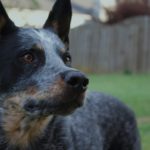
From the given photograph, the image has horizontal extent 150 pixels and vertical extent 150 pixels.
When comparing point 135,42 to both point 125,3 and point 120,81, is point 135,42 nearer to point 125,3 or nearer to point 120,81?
point 125,3

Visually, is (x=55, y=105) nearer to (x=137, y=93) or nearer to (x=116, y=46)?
(x=137, y=93)

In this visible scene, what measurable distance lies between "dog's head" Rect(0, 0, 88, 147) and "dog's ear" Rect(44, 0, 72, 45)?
246 mm

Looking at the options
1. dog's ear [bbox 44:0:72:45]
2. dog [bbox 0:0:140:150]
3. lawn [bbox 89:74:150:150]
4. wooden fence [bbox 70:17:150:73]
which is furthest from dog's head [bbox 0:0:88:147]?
wooden fence [bbox 70:17:150:73]

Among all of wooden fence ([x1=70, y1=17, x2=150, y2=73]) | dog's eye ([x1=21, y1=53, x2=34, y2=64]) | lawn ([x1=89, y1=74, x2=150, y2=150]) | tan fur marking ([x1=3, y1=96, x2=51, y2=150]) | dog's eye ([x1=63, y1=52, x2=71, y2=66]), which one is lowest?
wooden fence ([x1=70, y1=17, x2=150, y2=73])

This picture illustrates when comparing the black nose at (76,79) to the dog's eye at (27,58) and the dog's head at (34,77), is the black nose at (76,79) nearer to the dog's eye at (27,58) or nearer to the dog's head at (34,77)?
the dog's head at (34,77)

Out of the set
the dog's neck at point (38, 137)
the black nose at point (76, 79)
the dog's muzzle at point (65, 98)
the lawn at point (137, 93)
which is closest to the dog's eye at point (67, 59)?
the dog's neck at point (38, 137)

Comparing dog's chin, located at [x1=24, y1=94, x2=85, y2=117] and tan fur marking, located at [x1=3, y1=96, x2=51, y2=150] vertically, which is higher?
dog's chin, located at [x1=24, y1=94, x2=85, y2=117]

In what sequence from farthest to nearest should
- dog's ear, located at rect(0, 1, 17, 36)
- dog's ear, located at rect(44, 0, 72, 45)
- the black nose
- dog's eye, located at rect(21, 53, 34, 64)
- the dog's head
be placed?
dog's ear, located at rect(44, 0, 72, 45), dog's ear, located at rect(0, 1, 17, 36), dog's eye, located at rect(21, 53, 34, 64), the dog's head, the black nose

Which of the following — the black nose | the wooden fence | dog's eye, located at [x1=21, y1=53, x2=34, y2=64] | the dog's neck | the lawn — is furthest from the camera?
the wooden fence

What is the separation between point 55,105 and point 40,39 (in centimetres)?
88

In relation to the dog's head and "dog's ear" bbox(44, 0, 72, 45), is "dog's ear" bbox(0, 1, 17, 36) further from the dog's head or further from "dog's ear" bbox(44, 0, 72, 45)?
"dog's ear" bbox(44, 0, 72, 45)

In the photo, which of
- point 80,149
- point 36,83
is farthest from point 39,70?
point 80,149

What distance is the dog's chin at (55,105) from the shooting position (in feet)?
23.8

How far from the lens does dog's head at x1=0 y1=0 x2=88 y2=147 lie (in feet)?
23.7
